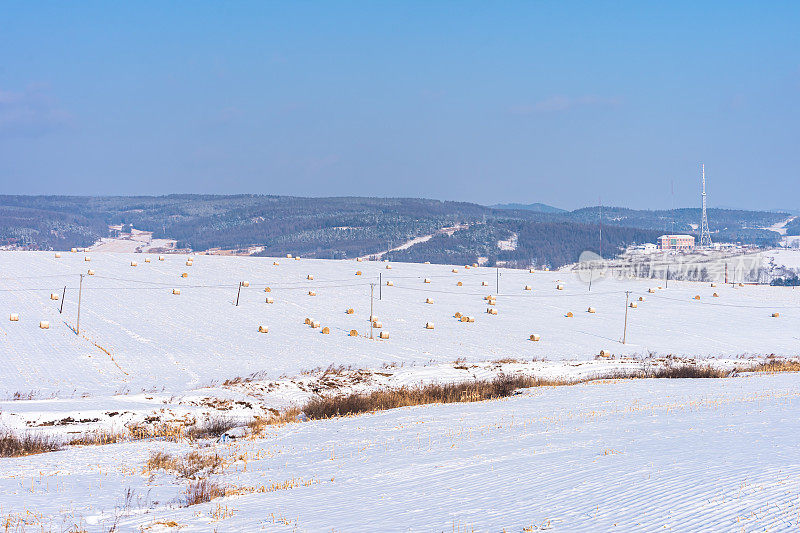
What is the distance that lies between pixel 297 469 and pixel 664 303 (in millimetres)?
61355

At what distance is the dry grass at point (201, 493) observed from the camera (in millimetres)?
12802

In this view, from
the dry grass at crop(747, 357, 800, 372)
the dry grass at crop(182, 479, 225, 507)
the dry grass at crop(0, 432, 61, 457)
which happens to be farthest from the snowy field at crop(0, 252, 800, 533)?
the dry grass at crop(747, 357, 800, 372)

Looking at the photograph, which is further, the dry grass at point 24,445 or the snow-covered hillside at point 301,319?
the snow-covered hillside at point 301,319

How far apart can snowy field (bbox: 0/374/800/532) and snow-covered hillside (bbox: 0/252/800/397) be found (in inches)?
571

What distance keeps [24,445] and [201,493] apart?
8.57 metres

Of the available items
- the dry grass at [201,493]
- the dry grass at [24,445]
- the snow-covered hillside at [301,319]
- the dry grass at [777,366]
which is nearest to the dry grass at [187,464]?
the dry grass at [201,493]

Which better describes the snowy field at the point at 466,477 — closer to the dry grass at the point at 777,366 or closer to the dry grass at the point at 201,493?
the dry grass at the point at 201,493

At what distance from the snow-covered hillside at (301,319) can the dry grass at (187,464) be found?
14.2m

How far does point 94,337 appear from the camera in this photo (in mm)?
41156

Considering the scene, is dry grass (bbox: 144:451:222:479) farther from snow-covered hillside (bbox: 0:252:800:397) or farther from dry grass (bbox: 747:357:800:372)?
dry grass (bbox: 747:357:800:372)

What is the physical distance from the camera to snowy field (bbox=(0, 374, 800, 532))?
10359mm

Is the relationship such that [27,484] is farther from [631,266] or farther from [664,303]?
[631,266]

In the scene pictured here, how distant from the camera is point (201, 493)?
1313 cm

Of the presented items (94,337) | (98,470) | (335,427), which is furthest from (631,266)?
(98,470)
